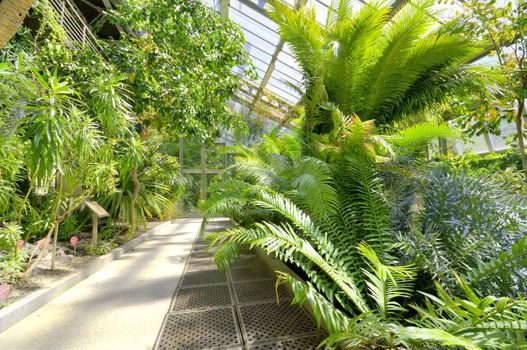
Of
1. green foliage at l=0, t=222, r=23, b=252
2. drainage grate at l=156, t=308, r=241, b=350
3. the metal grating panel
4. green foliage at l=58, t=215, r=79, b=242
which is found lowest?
the metal grating panel

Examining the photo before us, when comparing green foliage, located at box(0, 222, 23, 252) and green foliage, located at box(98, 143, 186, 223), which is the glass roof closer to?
green foliage, located at box(98, 143, 186, 223)

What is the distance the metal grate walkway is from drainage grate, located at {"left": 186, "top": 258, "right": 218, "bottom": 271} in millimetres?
314

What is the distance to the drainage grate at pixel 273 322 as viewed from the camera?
1.55m

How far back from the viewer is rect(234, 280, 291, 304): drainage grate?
208 cm

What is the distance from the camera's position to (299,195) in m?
2.31

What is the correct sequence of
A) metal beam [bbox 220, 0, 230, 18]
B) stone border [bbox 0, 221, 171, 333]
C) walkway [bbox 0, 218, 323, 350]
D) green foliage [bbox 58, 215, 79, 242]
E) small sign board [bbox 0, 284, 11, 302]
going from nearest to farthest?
walkway [bbox 0, 218, 323, 350], stone border [bbox 0, 221, 171, 333], small sign board [bbox 0, 284, 11, 302], green foliage [bbox 58, 215, 79, 242], metal beam [bbox 220, 0, 230, 18]

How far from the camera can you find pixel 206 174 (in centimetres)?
1158

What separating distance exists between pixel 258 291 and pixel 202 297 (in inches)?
18.3

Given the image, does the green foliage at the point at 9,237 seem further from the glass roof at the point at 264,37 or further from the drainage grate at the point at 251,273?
the glass roof at the point at 264,37

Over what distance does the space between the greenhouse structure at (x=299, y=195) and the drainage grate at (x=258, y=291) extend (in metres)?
0.02

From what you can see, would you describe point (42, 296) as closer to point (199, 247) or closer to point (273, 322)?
point (273, 322)

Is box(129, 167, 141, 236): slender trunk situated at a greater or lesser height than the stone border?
greater

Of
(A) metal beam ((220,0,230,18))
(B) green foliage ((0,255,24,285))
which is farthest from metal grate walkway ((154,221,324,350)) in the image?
(A) metal beam ((220,0,230,18))

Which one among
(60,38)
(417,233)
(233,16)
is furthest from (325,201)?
(233,16)
